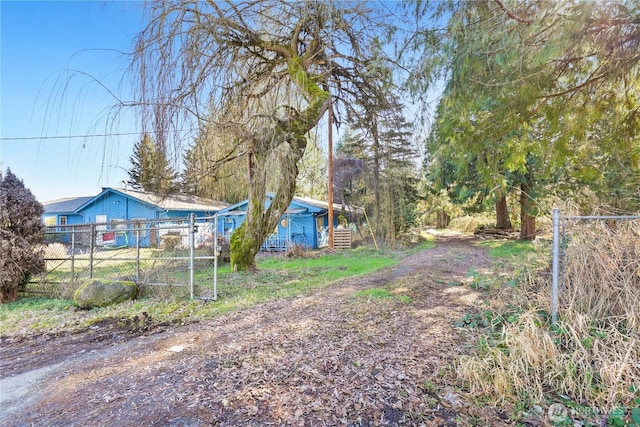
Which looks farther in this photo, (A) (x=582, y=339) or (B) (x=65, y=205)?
(B) (x=65, y=205)

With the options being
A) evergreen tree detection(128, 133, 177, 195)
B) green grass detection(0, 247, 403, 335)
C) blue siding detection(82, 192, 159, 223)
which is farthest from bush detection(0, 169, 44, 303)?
blue siding detection(82, 192, 159, 223)

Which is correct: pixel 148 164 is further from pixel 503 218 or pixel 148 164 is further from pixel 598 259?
pixel 503 218

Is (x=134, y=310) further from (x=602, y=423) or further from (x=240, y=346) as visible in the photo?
(x=602, y=423)

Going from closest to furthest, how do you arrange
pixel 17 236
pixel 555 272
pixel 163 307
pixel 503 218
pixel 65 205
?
1. pixel 555 272
2. pixel 163 307
3. pixel 17 236
4. pixel 503 218
5. pixel 65 205

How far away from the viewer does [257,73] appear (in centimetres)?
693

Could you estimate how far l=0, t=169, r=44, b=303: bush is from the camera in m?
6.23

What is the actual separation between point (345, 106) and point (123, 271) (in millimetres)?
6301

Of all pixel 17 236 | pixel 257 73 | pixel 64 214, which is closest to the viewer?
pixel 17 236

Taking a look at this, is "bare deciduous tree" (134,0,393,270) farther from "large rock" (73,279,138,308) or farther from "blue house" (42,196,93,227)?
Answer: "blue house" (42,196,93,227)

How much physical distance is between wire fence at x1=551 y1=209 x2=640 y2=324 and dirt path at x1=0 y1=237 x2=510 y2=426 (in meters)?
1.20

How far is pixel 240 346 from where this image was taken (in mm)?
3287

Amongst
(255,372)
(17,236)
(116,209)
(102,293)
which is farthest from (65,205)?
(255,372)

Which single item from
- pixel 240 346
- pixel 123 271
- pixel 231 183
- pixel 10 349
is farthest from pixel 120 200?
pixel 240 346

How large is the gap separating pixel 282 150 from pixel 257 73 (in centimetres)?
184
